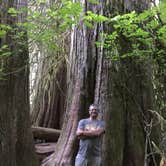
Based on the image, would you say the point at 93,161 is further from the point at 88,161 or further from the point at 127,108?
the point at 127,108

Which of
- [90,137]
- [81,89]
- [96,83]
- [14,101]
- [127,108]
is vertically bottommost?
[90,137]

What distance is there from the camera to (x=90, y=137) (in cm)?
611

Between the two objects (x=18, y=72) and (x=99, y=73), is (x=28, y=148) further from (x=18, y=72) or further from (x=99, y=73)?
(x=99, y=73)

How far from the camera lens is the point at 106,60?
769cm

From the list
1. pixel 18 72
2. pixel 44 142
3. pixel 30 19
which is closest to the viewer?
pixel 30 19

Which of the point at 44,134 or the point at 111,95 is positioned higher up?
the point at 111,95

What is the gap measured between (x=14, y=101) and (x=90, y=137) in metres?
2.54

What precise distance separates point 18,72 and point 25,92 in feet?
1.54

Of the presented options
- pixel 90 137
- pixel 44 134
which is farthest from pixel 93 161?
pixel 44 134

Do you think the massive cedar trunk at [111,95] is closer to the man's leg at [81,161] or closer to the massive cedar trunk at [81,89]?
the massive cedar trunk at [81,89]

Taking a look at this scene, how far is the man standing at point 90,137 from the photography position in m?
6.07

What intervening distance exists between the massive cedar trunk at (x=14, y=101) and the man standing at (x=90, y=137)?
2062 mm

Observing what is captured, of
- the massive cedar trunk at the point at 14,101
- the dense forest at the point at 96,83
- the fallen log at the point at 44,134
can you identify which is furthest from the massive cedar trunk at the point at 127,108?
the fallen log at the point at 44,134

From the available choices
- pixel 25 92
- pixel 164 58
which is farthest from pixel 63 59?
pixel 164 58
